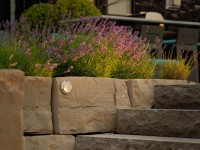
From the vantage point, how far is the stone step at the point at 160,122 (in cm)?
532

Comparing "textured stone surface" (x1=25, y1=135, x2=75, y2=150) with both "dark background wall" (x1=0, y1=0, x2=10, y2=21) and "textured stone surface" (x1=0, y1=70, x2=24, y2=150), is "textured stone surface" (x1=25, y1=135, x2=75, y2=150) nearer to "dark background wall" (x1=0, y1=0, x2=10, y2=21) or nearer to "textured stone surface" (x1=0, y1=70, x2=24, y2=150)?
"textured stone surface" (x1=0, y1=70, x2=24, y2=150)

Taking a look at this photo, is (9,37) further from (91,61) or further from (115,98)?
(115,98)

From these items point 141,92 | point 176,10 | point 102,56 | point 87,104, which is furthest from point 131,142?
point 176,10

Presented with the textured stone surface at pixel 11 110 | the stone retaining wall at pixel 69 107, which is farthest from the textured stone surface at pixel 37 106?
the textured stone surface at pixel 11 110

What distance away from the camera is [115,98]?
5809 millimetres

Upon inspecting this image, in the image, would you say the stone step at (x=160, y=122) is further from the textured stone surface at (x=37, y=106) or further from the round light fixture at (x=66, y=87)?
the textured stone surface at (x=37, y=106)

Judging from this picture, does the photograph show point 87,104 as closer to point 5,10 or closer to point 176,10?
point 5,10

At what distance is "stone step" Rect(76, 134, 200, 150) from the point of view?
4.88 metres

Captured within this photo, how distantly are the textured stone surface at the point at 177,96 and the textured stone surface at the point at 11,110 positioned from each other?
2040 millimetres

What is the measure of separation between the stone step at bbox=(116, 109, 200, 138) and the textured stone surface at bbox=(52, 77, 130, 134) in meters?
0.14

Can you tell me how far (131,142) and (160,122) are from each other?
45 cm

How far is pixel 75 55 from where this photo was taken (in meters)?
5.73

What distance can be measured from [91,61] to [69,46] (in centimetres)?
27

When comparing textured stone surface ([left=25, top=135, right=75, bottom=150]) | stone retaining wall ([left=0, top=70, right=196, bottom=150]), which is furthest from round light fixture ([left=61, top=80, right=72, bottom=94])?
textured stone surface ([left=25, top=135, right=75, bottom=150])
